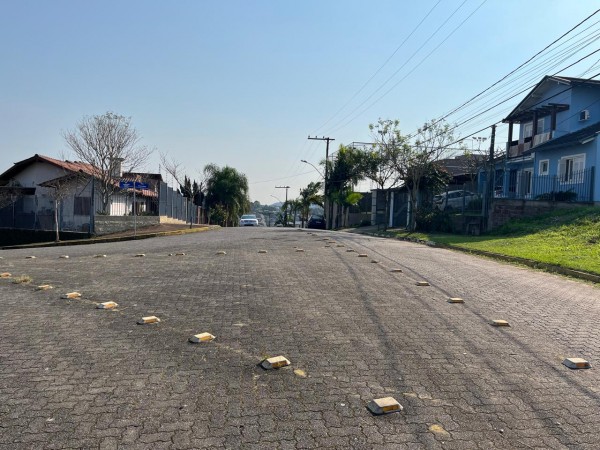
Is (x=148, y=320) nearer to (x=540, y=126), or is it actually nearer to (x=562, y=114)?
(x=562, y=114)

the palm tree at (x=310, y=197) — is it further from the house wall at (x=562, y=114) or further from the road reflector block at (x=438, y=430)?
the road reflector block at (x=438, y=430)

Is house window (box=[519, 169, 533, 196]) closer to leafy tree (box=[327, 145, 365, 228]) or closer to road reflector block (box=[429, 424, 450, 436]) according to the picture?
leafy tree (box=[327, 145, 365, 228])

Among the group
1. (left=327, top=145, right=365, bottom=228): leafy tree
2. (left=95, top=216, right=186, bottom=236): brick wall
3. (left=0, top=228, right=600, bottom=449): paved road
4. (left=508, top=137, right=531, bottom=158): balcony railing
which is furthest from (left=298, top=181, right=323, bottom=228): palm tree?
(left=0, top=228, right=600, bottom=449): paved road

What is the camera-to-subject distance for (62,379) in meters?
3.97

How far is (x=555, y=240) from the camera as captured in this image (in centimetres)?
1638

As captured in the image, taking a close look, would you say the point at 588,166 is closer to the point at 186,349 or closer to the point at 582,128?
the point at 582,128

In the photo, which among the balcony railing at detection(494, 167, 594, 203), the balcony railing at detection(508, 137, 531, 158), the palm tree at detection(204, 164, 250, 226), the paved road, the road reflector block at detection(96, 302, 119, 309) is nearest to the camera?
the paved road

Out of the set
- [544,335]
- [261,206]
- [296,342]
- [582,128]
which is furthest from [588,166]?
[261,206]

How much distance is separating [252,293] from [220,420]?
425cm

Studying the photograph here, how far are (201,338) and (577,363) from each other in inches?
141

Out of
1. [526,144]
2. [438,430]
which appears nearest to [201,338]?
[438,430]

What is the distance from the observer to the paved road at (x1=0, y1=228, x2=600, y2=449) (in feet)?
10.5

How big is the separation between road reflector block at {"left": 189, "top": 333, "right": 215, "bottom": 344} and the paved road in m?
0.09

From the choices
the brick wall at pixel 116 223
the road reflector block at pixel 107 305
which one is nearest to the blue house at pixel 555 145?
the brick wall at pixel 116 223
